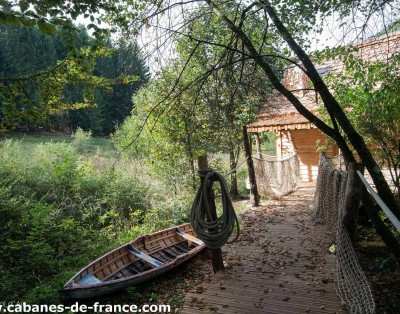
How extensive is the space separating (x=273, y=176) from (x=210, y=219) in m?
4.73

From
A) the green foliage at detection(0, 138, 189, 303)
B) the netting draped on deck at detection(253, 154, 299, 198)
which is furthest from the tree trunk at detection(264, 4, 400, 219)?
the netting draped on deck at detection(253, 154, 299, 198)

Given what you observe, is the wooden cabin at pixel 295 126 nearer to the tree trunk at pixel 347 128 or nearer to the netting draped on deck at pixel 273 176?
the netting draped on deck at pixel 273 176

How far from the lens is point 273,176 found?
813cm

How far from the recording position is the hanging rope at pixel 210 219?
3645mm

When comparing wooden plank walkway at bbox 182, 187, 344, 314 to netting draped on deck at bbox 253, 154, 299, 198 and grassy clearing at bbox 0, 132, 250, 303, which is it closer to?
grassy clearing at bbox 0, 132, 250, 303

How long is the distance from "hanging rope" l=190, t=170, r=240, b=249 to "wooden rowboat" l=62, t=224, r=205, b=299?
873mm

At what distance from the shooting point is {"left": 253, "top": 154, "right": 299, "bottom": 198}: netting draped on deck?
7875 mm

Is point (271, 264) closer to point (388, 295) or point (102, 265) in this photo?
point (388, 295)

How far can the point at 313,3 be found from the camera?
3.29 meters

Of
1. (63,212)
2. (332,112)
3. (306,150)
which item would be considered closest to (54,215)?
(63,212)

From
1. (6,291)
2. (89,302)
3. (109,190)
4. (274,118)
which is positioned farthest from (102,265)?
Result: (274,118)

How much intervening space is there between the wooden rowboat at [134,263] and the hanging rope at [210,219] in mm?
873

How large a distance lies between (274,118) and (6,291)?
6923 mm

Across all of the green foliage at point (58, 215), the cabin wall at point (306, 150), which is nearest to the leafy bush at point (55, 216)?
the green foliage at point (58, 215)
